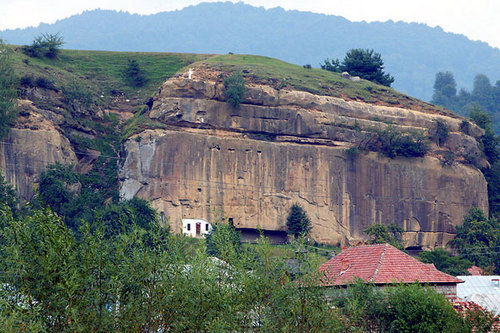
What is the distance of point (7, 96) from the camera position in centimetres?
6091

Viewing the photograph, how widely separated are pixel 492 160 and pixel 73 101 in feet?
120

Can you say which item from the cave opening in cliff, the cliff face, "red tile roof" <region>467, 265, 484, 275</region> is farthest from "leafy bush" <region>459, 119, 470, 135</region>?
the cave opening in cliff

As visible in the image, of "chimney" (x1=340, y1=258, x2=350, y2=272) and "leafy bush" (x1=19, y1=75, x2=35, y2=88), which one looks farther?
"leafy bush" (x1=19, y1=75, x2=35, y2=88)

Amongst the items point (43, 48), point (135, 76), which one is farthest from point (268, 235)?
point (43, 48)

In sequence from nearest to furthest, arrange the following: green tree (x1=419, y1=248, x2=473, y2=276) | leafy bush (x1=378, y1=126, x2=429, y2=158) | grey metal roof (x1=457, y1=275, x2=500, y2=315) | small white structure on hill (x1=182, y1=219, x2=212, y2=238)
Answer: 1. grey metal roof (x1=457, y1=275, x2=500, y2=315)
2. green tree (x1=419, y1=248, x2=473, y2=276)
3. small white structure on hill (x1=182, y1=219, x2=212, y2=238)
4. leafy bush (x1=378, y1=126, x2=429, y2=158)

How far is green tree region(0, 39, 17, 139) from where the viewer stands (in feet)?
196

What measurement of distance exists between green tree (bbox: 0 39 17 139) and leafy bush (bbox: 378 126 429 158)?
27893 millimetres

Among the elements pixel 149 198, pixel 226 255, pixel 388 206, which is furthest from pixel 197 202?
pixel 226 255

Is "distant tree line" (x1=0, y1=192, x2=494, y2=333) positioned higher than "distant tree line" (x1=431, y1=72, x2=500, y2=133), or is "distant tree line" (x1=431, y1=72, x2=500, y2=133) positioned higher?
"distant tree line" (x1=0, y1=192, x2=494, y2=333)

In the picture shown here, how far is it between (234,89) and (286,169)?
23.8ft

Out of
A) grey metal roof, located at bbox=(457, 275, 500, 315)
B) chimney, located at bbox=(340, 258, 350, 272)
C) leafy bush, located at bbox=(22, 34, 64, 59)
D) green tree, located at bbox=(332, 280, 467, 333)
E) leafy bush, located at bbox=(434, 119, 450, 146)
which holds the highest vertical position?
leafy bush, located at bbox=(22, 34, 64, 59)

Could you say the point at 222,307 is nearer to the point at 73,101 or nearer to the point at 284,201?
the point at 284,201

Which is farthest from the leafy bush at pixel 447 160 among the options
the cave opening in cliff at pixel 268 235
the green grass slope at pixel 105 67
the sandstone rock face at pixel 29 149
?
the sandstone rock face at pixel 29 149

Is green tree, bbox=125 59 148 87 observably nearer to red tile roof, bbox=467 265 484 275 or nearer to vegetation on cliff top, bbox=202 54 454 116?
vegetation on cliff top, bbox=202 54 454 116
